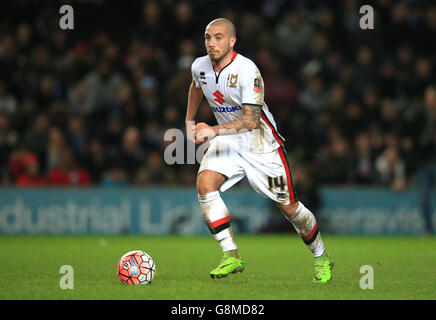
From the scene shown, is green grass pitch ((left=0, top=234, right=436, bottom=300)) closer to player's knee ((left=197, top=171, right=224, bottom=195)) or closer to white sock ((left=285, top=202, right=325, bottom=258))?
white sock ((left=285, top=202, right=325, bottom=258))

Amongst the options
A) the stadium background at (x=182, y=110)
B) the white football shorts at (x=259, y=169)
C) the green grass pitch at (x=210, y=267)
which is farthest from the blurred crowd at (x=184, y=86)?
the white football shorts at (x=259, y=169)

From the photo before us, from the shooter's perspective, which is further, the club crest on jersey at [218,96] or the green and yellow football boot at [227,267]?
the club crest on jersey at [218,96]

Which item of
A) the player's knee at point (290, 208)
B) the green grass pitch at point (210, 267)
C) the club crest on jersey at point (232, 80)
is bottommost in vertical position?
the green grass pitch at point (210, 267)

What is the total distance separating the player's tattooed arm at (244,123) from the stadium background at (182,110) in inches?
280

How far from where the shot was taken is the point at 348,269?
8414 millimetres

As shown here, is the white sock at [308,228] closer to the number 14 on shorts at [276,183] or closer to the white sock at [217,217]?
the number 14 on shorts at [276,183]

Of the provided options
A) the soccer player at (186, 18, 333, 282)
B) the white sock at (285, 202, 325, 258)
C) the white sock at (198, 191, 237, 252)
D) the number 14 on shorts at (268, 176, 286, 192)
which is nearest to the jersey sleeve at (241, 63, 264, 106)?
the soccer player at (186, 18, 333, 282)

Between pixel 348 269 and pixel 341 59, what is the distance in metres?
9.06

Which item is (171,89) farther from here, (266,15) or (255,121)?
(255,121)

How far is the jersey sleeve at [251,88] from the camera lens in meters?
7.02

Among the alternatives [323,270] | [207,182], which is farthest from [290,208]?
Result: [207,182]

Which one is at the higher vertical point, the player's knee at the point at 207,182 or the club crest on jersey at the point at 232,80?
the club crest on jersey at the point at 232,80

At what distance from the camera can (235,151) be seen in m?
7.35

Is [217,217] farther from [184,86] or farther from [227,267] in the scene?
[184,86]
